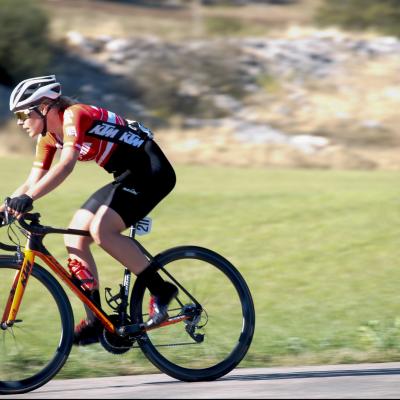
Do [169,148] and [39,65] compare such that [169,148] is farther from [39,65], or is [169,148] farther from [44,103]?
[44,103]

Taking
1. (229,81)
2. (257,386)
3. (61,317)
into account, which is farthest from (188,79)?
(257,386)

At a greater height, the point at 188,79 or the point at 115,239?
the point at 115,239

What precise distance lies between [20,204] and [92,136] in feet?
2.01

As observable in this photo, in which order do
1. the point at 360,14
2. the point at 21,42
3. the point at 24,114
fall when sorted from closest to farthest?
the point at 24,114, the point at 21,42, the point at 360,14

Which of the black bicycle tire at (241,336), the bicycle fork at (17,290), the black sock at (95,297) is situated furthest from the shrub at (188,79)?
the bicycle fork at (17,290)

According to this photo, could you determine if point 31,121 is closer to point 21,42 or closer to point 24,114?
point 24,114

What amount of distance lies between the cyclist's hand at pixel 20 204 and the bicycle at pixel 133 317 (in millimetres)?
94

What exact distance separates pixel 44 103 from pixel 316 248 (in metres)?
5.93

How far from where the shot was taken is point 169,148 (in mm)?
26906

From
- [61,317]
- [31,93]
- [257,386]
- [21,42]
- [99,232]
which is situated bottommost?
[21,42]

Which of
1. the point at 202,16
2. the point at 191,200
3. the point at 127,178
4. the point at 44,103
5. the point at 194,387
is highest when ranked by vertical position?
the point at 44,103

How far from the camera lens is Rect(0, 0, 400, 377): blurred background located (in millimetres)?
8766

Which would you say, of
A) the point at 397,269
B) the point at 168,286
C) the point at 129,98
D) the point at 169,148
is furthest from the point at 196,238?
the point at 129,98

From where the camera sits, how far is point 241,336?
6133 millimetres
